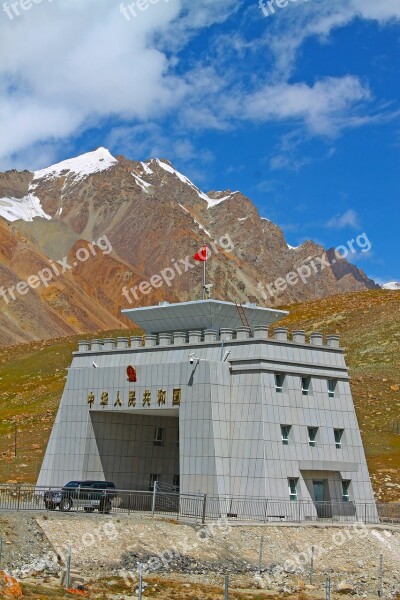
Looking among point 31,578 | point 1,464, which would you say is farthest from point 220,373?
point 1,464

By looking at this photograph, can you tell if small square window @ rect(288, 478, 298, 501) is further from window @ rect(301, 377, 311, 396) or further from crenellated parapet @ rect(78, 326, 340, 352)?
crenellated parapet @ rect(78, 326, 340, 352)

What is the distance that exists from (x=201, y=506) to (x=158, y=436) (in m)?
10.4

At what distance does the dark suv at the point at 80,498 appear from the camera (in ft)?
139

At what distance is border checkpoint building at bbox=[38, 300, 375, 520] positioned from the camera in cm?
4519

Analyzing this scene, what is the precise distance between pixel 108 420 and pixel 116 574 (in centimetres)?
1750

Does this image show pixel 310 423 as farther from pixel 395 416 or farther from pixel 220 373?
pixel 395 416

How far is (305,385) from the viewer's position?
48.3 meters

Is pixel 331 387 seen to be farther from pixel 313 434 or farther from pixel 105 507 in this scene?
pixel 105 507

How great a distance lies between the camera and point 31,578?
104ft

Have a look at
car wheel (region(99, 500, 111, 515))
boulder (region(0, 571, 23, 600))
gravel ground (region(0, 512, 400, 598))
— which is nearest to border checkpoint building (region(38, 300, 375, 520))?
gravel ground (region(0, 512, 400, 598))

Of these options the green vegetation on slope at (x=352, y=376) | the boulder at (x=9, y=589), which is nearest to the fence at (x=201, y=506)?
the green vegetation on slope at (x=352, y=376)

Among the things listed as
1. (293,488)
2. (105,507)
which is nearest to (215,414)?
(293,488)

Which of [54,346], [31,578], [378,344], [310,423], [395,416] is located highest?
[54,346]

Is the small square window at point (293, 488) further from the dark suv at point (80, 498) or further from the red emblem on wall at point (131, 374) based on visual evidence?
the red emblem on wall at point (131, 374)
